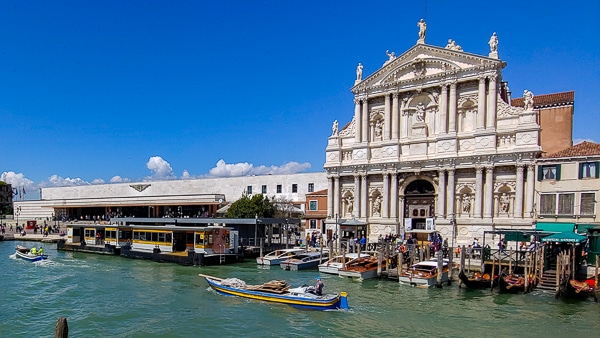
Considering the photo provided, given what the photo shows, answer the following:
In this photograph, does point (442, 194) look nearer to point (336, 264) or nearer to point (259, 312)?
point (336, 264)

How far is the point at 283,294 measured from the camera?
17844mm

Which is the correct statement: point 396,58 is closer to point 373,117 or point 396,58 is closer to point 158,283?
point 373,117

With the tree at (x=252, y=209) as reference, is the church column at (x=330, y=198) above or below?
above

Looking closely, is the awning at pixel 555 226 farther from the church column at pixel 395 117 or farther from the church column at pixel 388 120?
the church column at pixel 388 120

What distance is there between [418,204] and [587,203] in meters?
11.7

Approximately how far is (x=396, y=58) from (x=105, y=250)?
88.9 feet

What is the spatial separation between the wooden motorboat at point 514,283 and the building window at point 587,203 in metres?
6.83

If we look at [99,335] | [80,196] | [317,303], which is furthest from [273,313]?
[80,196]

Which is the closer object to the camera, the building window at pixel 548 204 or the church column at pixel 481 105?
the building window at pixel 548 204

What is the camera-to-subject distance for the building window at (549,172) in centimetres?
2566

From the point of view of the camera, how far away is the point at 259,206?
4328 cm

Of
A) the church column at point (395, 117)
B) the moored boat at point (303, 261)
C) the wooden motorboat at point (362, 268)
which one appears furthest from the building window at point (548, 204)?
the moored boat at point (303, 261)

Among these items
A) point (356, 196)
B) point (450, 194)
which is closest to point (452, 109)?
point (450, 194)

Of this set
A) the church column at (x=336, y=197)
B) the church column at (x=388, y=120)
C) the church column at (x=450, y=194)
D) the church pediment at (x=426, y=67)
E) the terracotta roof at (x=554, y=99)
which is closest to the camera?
the church pediment at (x=426, y=67)
